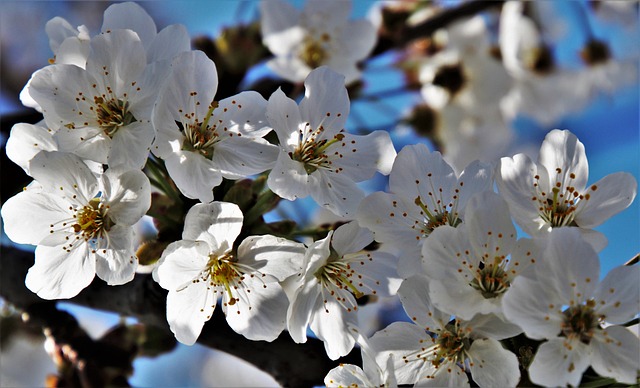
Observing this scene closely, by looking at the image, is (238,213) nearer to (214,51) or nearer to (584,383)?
(584,383)

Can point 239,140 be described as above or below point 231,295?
above

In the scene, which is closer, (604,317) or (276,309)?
(604,317)

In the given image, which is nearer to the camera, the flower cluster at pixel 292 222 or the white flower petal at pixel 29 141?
the flower cluster at pixel 292 222

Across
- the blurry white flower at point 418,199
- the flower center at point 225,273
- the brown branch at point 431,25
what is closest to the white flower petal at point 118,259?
the flower center at point 225,273

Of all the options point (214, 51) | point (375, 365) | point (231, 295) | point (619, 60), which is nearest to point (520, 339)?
point (375, 365)

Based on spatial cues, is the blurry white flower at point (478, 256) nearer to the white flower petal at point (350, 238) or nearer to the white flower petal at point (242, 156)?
the white flower petal at point (350, 238)

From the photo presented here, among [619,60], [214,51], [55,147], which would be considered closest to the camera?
[55,147]
